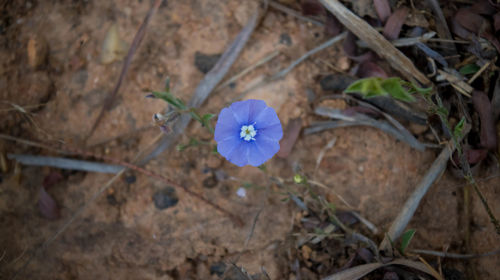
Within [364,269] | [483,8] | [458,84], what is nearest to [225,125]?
[364,269]

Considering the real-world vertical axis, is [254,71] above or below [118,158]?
above

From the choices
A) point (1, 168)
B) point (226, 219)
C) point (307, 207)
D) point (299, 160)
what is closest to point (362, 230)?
point (307, 207)

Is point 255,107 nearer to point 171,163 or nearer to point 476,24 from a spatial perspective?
point 171,163

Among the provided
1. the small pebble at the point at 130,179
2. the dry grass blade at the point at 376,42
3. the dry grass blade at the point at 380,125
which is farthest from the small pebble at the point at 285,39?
the small pebble at the point at 130,179

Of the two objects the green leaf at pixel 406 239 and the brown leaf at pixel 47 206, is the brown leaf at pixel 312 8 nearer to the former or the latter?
the green leaf at pixel 406 239

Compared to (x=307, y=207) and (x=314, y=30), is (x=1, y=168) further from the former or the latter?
(x=314, y=30)

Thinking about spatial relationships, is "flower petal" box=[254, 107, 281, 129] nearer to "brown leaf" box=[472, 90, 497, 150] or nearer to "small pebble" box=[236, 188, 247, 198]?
"small pebble" box=[236, 188, 247, 198]
